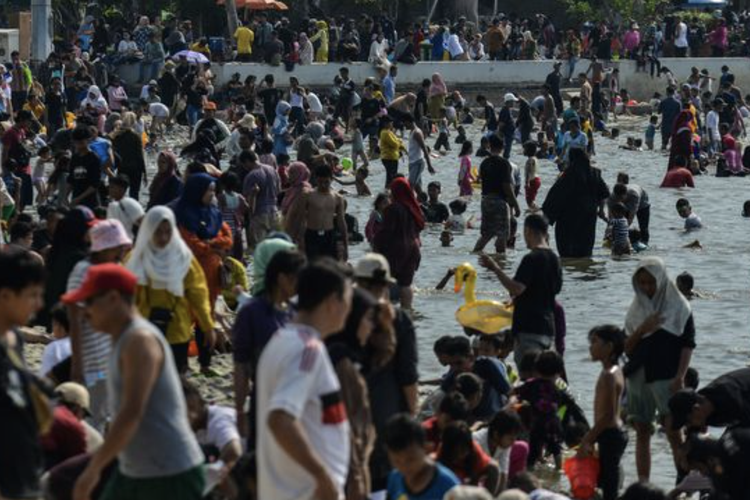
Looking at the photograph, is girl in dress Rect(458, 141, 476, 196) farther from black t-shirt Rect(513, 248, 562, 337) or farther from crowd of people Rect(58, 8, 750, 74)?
black t-shirt Rect(513, 248, 562, 337)

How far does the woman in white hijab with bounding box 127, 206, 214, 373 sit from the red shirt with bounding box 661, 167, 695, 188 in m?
19.8

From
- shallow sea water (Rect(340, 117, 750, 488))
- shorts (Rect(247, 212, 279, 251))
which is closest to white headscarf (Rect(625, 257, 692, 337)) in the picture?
shallow sea water (Rect(340, 117, 750, 488))

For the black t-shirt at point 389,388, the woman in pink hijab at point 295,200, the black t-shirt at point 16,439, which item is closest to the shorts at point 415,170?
the woman in pink hijab at point 295,200

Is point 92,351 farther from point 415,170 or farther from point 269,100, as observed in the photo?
point 269,100

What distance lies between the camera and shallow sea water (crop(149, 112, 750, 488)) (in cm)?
1588

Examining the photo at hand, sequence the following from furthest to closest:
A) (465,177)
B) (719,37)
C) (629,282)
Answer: (719,37), (465,177), (629,282)

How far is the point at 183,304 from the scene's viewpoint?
11.8 meters

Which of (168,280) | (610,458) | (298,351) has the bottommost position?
(610,458)

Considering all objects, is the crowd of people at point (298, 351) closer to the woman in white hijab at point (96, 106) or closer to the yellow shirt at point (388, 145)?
the yellow shirt at point (388, 145)

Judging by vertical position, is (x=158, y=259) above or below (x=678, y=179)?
above

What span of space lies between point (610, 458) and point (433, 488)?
9.46 ft

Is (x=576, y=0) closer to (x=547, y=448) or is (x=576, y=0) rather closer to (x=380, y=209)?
(x=380, y=209)

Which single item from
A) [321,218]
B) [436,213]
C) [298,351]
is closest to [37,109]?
[436,213]

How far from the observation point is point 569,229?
21.2 metres
